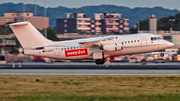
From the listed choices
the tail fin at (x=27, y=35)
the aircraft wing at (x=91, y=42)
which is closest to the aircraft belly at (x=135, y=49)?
the aircraft wing at (x=91, y=42)

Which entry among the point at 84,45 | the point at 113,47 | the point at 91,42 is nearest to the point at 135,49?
the point at 113,47

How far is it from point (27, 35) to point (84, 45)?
288 inches

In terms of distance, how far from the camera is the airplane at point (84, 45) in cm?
3966

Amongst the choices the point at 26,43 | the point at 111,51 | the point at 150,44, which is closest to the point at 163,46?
the point at 150,44

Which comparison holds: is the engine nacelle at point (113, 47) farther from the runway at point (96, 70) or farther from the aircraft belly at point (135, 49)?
the runway at point (96, 70)

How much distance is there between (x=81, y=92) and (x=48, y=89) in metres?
2.58

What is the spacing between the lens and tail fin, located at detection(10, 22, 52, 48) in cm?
3925

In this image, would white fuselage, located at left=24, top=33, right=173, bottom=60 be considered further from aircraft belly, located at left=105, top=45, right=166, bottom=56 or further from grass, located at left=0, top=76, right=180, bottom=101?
grass, located at left=0, top=76, right=180, bottom=101

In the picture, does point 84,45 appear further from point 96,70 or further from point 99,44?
point 96,70

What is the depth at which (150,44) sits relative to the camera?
133 ft

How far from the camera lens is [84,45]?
40438mm

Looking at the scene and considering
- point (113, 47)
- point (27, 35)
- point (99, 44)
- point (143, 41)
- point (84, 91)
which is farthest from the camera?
point (99, 44)

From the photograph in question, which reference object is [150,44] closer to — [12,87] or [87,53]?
[87,53]

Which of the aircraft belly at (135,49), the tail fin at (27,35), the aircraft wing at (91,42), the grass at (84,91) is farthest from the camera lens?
the aircraft belly at (135,49)
